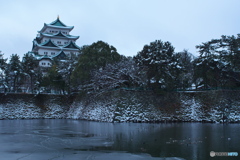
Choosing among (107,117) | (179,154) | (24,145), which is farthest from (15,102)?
(179,154)

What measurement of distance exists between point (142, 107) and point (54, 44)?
113 ft

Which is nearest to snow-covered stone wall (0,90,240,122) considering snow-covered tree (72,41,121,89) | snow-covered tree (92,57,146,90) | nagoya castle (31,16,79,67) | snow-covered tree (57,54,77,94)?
snow-covered tree (92,57,146,90)

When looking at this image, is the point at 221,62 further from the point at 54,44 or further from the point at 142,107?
the point at 54,44

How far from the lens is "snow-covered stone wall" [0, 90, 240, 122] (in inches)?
1167

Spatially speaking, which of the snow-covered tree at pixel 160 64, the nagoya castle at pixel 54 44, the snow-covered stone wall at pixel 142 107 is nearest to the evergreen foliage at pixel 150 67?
the snow-covered tree at pixel 160 64

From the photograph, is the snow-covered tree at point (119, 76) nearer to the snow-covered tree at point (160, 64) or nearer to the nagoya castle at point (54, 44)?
the snow-covered tree at point (160, 64)

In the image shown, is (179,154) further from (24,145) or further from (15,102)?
(15,102)

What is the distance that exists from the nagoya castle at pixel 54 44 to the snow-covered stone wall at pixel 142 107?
60.6ft

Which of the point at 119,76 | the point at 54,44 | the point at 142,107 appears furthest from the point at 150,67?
the point at 54,44

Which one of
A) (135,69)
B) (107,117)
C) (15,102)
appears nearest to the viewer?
(107,117)

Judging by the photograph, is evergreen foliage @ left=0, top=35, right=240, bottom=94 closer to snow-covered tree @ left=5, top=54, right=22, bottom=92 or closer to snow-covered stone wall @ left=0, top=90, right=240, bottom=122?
snow-covered tree @ left=5, top=54, right=22, bottom=92

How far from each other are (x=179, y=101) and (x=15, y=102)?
24361mm

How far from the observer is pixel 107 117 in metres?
30.4

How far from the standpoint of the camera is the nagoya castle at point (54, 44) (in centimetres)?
5569
